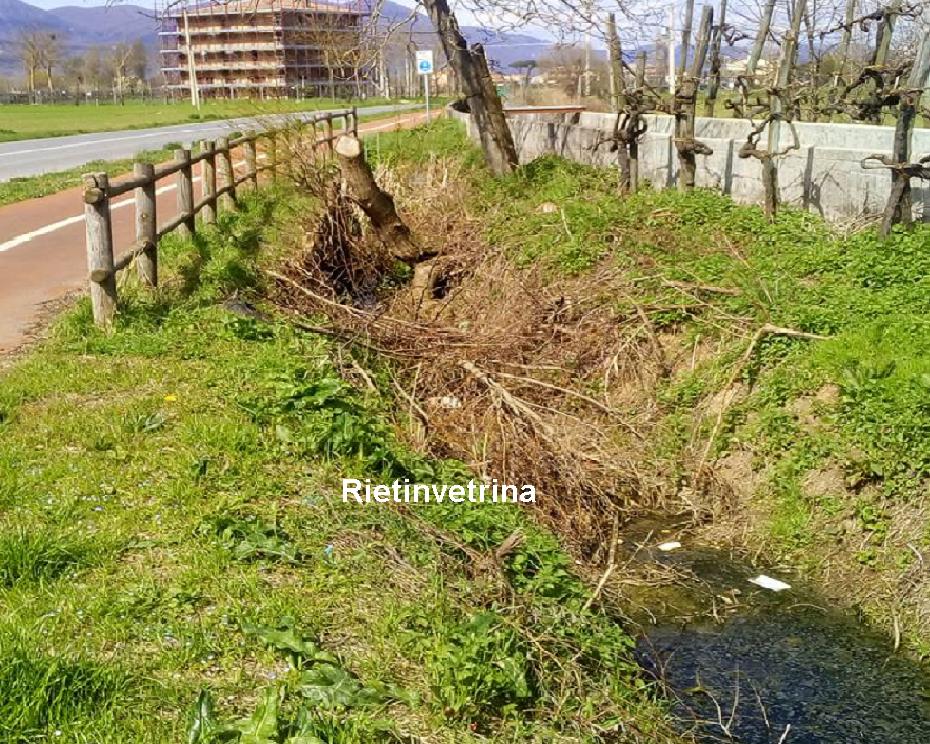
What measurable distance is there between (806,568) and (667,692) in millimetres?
1776

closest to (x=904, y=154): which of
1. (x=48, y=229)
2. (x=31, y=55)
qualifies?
(x=48, y=229)

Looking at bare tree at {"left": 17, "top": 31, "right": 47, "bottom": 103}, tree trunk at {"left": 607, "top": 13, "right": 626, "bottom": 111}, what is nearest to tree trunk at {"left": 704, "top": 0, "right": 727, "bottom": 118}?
tree trunk at {"left": 607, "top": 13, "right": 626, "bottom": 111}

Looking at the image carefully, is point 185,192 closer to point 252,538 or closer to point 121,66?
point 252,538

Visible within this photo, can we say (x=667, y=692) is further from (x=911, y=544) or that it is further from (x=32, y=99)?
(x=32, y=99)

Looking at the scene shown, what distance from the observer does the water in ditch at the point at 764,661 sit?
477 cm

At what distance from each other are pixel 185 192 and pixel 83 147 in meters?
17.0

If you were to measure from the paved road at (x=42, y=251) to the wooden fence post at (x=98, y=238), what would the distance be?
83 cm

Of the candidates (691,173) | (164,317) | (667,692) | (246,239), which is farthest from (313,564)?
(691,173)

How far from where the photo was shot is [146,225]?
28.1ft

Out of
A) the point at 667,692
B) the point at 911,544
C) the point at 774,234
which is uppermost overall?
the point at 774,234

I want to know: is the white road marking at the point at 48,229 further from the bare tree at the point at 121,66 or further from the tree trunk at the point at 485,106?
the bare tree at the point at 121,66

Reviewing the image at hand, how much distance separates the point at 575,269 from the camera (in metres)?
10.1

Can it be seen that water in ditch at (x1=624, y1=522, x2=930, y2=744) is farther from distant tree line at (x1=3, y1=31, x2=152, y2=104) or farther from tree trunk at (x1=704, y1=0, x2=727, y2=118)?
distant tree line at (x1=3, y1=31, x2=152, y2=104)

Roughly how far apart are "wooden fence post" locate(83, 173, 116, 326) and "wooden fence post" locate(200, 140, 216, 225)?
424cm
